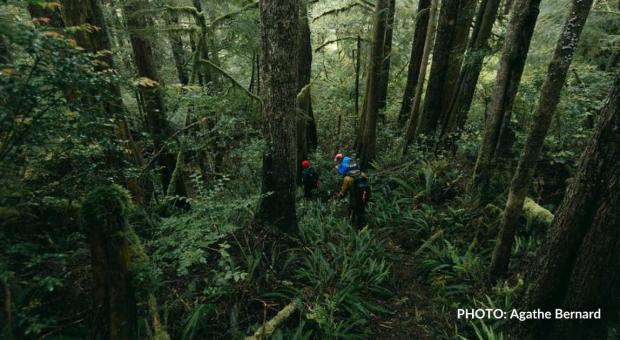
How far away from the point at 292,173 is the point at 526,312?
3.97 m

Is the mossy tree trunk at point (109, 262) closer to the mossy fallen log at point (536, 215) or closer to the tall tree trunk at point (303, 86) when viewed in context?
the mossy fallen log at point (536, 215)

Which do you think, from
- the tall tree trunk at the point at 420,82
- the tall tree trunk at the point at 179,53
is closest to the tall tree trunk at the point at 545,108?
the tall tree trunk at the point at 420,82

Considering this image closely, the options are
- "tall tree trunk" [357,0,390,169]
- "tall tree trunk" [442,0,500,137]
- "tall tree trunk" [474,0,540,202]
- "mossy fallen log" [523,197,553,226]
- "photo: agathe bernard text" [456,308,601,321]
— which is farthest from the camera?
"tall tree trunk" [357,0,390,169]

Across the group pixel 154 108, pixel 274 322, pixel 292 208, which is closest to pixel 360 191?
pixel 292 208

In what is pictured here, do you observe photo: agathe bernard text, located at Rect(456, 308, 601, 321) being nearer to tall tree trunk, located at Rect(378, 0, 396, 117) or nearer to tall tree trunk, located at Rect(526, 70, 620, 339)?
tall tree trunk, located at Rect(526, 70, 620, 339)

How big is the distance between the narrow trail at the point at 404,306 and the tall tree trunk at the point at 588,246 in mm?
1667

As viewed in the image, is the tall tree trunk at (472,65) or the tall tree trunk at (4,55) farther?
the tall tree trunk at (472,65)

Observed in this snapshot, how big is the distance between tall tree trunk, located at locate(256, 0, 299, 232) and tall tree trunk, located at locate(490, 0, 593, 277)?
11.6 feet

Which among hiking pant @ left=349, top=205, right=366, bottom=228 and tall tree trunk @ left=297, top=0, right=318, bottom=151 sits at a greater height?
tall tree trunk @ left=297, top=0, right=318, bottom=151

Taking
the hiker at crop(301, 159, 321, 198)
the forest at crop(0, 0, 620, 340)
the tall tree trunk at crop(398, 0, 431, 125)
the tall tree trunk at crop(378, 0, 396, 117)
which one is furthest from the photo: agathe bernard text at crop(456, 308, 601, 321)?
the tall tree trunk at crop(398, 0, 431, 125)

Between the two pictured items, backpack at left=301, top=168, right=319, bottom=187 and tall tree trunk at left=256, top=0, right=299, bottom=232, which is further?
backpack at left=301, top=168, right=319, bottom=187

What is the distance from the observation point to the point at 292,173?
18.4 ft

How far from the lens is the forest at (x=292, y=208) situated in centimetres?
302

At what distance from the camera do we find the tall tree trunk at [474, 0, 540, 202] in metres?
5.10
